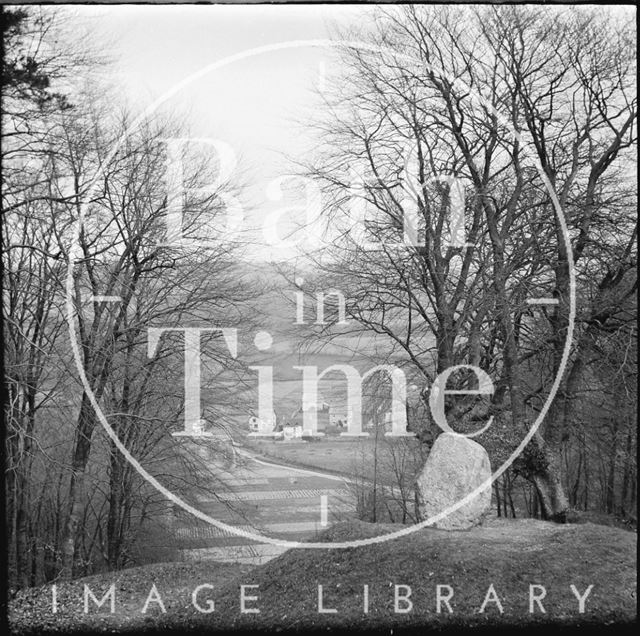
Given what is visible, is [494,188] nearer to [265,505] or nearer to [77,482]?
[265,505]

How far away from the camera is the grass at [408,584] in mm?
3080

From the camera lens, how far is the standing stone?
4.03 metres

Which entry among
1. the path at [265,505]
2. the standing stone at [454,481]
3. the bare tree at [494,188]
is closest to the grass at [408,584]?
the standing stone at [454,481]

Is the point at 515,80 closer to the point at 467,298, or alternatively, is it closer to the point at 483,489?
the point at 467,298

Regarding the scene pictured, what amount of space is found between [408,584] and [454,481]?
905 millimetres

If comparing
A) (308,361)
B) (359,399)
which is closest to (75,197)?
(308,361)

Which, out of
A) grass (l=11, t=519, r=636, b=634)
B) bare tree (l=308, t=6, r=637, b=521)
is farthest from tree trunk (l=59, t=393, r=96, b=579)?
bare tree (l=308, t=6, r=637, b=521)

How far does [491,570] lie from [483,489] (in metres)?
0.76

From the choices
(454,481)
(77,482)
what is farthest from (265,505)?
(77,482)

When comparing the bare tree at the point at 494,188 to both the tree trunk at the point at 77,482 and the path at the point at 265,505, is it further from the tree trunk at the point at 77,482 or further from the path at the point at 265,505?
the tree trunk at the point at 77,482

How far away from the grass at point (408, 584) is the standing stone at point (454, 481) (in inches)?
5.5

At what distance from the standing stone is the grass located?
0.14m

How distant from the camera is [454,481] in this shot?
4051 millimetres

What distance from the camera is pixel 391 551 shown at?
3.61 m
